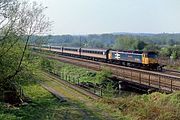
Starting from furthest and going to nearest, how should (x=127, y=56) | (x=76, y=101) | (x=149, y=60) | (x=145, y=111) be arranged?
1. (x=127, y=56)
2. (x=149, y=60)
3. (x=76, y=101)
4. (x=145, y=111)

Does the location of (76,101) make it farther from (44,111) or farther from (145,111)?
(145,111)

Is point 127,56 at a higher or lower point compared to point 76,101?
higher

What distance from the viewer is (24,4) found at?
1898 centimetres

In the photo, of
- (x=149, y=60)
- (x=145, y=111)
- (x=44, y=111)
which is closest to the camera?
(x=145, y=111)

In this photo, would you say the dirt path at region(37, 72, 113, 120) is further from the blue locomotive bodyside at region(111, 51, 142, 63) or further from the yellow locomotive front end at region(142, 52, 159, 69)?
the blue locomotive bodyside at region(111, 51, 142, 63)

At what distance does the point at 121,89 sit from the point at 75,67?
1723 cm

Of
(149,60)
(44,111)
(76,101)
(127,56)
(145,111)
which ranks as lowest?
(76,101)

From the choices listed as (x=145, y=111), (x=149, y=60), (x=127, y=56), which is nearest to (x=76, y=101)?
(x=145, y=111)

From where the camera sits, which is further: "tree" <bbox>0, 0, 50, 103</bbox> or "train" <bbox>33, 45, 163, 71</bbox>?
"train" <bbox>33, 45, 163, 71</bbox>

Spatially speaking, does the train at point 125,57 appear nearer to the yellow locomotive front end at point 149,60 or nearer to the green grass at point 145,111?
the yellow locomotive front end at point 149,60

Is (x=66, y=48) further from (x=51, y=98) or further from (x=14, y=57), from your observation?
(x=14, y=57)

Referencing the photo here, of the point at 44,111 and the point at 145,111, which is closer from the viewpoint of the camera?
the point at 145,111

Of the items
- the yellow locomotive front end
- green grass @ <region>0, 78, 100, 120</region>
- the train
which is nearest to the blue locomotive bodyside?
the train

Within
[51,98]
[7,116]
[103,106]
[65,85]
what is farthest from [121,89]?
[7,116]
